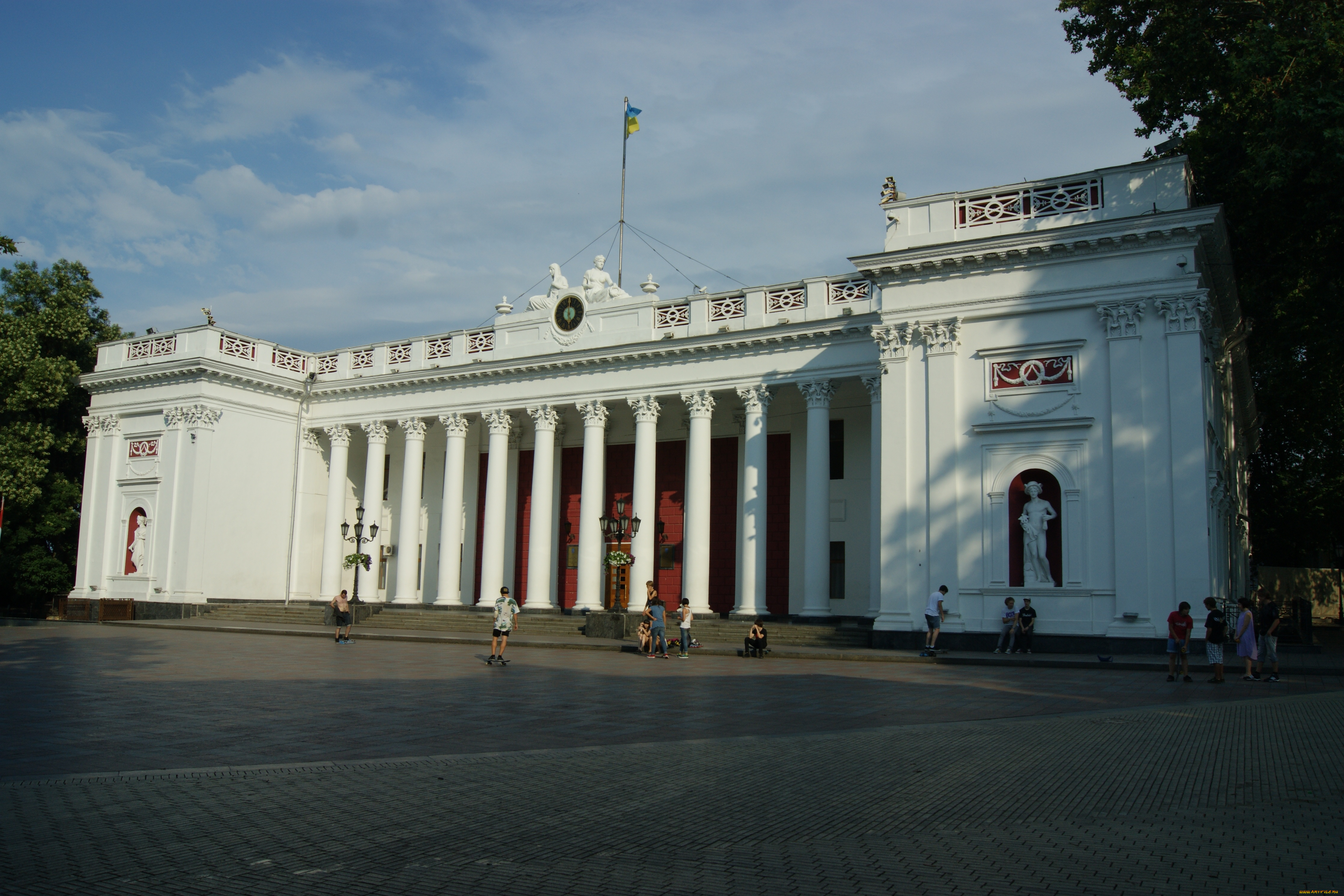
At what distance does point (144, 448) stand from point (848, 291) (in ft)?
92.0

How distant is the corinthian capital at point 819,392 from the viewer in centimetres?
3020

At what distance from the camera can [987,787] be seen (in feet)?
25.4

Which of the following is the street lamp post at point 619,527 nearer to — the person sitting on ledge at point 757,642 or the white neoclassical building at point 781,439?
the white neoclassical building at point 781,439

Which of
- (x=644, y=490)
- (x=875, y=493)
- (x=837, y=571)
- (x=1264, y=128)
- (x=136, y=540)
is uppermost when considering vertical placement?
(x=1264, y=128)

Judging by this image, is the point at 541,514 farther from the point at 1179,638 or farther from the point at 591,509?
the point at 1179,638

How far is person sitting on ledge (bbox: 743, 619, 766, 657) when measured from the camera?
74.5ft

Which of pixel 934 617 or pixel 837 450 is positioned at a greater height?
pixel 837 450

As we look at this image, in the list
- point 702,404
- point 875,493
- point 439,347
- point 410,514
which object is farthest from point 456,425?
point 875,493

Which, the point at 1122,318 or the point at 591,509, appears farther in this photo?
the point at 591,509

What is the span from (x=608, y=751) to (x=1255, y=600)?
22.2 m

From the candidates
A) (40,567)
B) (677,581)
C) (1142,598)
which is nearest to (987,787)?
(1142,598)

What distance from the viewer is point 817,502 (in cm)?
2978

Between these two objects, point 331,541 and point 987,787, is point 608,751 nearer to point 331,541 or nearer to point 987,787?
point 987,787

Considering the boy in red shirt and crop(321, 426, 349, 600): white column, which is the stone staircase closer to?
crop(321, 426, 349, 600): white column
